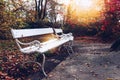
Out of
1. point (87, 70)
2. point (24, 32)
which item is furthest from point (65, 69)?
point (24, 32)

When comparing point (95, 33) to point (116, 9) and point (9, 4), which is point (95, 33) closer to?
point (116, 9)

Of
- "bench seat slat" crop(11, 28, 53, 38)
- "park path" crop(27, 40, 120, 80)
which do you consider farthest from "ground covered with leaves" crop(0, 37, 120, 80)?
"bench seat slat" crop(11, 28, 53, 38)

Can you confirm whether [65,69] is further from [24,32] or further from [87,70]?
[24,32]

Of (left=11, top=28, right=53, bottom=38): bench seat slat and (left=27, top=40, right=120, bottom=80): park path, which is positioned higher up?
(left=11, top=28, right=53, bottom=38): bench seat slat

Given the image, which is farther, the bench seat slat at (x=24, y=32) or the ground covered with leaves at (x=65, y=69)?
the bench seat slat at (x=24, y=32)

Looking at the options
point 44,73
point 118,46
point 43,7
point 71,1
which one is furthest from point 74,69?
point 71,1

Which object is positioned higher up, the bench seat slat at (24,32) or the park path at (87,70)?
the bench seat slat at (24,32)

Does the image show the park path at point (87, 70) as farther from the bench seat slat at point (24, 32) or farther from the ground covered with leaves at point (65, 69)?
the bench seat slat at point (24, 32)

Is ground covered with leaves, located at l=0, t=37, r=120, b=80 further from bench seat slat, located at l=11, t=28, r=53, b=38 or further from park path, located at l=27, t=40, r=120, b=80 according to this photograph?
bench seat slat, located at l=11, t=28, r=53, b=38

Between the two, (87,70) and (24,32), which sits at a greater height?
(24,32)

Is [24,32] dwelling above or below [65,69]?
above

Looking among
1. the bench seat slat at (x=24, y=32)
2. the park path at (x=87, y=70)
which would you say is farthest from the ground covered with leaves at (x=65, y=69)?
the bench seat slat at (x=24, y=32)

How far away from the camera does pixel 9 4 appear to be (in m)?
10.3

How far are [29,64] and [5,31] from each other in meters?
3.31
